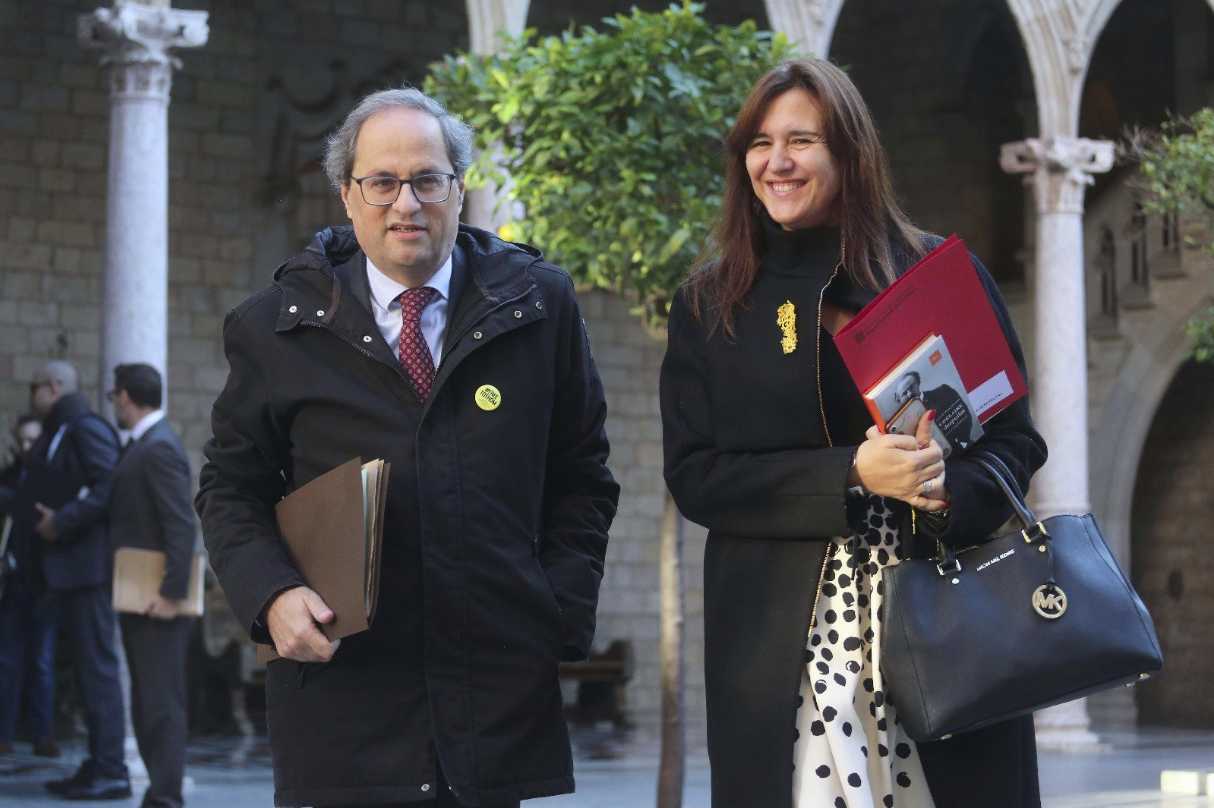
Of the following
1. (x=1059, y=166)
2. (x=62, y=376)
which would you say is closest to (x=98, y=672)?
(x=62, y=376)

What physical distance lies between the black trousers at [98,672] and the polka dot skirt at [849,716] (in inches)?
224

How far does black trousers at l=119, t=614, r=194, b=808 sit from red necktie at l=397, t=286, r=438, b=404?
4342 mm

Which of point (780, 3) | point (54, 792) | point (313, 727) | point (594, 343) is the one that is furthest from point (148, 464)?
point (594, 343)

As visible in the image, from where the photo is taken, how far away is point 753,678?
2568mm

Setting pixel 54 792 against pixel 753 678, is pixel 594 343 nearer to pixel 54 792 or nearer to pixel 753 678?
pixel 54 792

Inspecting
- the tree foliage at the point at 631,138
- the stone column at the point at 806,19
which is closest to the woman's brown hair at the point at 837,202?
the tree foliage at the point at 631,138

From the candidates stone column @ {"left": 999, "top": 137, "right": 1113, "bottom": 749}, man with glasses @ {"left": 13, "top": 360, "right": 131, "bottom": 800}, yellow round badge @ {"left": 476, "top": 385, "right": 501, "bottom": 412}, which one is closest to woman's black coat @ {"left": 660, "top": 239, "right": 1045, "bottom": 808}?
yellow round badge @ {"left": 476, "top": 385, "right": 501, "bottom": 412}

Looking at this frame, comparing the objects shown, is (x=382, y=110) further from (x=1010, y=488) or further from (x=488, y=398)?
(x=1010, y=488)

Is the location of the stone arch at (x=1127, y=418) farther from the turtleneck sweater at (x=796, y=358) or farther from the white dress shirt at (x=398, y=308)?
the white dress shirt at (x=398, y=308)

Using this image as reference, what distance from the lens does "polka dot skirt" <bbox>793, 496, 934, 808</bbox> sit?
2.50 metres

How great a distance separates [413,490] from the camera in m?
2.54

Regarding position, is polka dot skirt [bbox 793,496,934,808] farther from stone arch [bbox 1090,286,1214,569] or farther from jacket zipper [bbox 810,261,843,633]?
stone arch [bbox 1090,286,1214,569]

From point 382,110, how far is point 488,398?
46cm

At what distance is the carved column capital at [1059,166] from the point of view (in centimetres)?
1238
